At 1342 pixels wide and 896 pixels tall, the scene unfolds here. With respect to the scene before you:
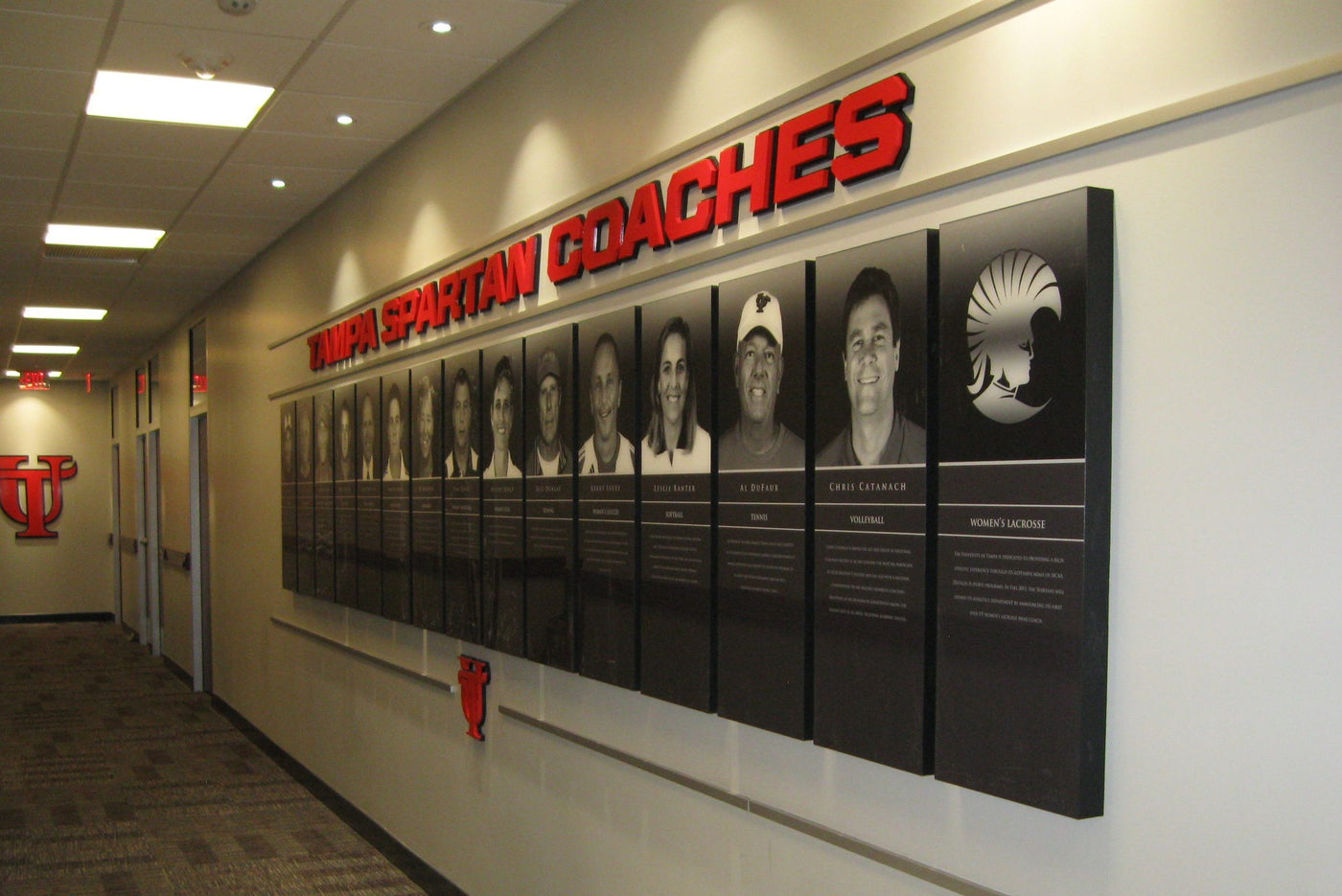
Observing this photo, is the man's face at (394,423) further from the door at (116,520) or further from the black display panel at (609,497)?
the door at (116,520)

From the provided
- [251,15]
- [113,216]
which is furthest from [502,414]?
[113,216]

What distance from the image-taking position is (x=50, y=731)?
948 centimetres

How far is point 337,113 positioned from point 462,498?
184 centimetres

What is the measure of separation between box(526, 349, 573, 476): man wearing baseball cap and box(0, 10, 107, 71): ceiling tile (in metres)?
2.01

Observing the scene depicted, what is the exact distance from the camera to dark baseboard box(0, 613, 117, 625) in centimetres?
1800

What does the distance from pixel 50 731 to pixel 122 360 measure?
7.34 meters

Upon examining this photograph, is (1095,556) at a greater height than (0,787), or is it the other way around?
(1095,556)

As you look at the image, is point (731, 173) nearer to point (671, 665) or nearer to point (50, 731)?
point (671, 665)

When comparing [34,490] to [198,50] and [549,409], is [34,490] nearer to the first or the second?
[198,50]

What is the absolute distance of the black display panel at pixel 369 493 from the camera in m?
6.14

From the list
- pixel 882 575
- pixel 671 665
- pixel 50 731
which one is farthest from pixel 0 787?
pixel 882 575

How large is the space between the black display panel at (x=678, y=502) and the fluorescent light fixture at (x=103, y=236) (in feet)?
18.2

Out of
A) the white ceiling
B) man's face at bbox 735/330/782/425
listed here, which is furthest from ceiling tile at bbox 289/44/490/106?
man's face at bbox 735/330/782/425

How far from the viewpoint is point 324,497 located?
6938 mm
